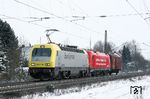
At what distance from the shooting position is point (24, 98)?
1762cm

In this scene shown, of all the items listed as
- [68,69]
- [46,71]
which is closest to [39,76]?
[46,71]

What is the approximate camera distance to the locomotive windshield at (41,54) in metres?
32.9

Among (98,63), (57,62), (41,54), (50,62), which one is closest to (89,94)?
(50,62)

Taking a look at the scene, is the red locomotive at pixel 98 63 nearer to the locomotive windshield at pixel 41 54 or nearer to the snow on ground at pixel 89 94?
the locomotive windshield at pixel 41 54

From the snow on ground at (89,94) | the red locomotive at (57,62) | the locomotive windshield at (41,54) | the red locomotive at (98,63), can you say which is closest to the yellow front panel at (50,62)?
the red locomotive at (57,62)

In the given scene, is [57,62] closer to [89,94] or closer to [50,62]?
[50,62]

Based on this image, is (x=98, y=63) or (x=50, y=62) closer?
(x=50, y=62)

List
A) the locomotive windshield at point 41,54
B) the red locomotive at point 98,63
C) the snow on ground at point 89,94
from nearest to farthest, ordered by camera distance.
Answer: the snow on ground at point 89,94 → the locomotive windshield at point 41,54 → the red locomotive at point 98,63

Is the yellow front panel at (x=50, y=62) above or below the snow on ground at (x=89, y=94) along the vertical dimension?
above

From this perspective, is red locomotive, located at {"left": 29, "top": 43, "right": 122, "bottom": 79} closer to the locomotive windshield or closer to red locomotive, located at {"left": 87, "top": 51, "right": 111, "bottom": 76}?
the locomotive windshield

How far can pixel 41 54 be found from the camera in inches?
1307

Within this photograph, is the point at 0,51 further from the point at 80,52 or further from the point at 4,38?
the point at 80,52

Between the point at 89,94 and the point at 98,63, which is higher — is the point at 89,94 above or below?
below

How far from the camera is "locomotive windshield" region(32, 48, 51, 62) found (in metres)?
32.9
